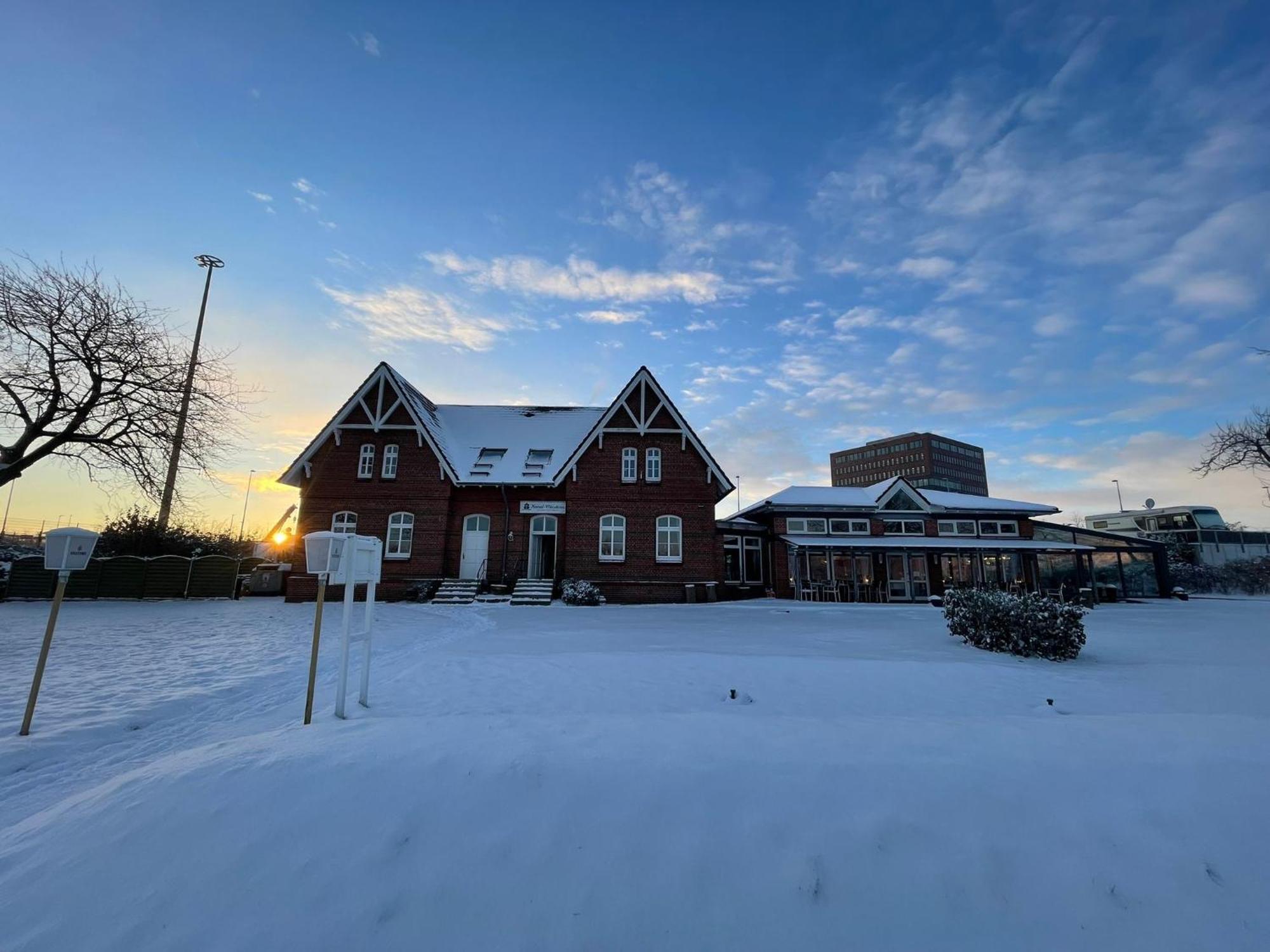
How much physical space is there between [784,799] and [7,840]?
15.3 feet

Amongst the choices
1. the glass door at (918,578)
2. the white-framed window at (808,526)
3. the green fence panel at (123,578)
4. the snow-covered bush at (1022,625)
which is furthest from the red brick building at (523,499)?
the glass door at (918,578)

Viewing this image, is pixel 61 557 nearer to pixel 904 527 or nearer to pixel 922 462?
pixel 904 527

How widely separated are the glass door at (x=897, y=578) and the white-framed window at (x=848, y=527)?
173 cm

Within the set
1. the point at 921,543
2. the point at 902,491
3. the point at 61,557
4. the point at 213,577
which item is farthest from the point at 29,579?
the point at 902,491

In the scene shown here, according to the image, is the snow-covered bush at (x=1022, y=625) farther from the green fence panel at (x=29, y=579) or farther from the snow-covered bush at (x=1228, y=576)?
the green fence panel at (x=29, y=579)

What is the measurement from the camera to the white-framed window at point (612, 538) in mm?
21250

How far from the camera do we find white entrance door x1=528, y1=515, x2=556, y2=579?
22.0m

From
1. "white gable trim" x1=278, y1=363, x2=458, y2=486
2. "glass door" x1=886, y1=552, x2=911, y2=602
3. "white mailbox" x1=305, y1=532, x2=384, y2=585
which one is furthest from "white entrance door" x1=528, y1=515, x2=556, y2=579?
"glass door" x1=886, y1=552, x2=911, y2=602

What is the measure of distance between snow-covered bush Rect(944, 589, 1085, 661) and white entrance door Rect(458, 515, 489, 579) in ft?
55.7

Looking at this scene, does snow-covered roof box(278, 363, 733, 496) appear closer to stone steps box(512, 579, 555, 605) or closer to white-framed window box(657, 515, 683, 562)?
white-framed window box(657, 515, 683, 562)

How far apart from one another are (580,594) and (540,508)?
4.45 meters

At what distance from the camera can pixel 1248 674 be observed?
8297mm

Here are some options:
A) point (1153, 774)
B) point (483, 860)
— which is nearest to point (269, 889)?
point (483, 860)

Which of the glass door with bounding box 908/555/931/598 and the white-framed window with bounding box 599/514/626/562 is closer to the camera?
the white-framed window with bounding box 599/514/626/562
